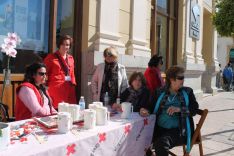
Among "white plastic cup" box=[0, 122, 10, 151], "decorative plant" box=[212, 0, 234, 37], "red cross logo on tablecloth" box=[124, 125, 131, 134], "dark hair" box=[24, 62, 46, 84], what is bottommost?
"red cross logo on tablecloth" box=[124, 125, 131, 134]

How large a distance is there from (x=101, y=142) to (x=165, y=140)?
972 millimetres

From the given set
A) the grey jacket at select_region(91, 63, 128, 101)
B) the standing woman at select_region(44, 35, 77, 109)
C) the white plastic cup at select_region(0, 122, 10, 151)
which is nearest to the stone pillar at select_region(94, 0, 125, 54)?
the grey jacket at select_region(91, 63, 128, 101)

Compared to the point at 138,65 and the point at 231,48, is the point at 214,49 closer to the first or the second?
the point at 138,65

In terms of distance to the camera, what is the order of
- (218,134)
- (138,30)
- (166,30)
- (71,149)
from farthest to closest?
(166,30)
(138,30)
(218,134)
(71,149)

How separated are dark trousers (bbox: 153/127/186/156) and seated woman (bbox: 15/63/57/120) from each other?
1181 mm

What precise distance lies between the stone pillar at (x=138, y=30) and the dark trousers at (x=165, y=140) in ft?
11.3

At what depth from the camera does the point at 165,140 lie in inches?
145

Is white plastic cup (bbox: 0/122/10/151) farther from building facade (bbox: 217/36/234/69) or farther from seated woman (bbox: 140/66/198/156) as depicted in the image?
building facade (bbox: 217/36/234/69)

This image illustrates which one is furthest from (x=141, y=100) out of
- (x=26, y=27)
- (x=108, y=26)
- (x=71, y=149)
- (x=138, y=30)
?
(x=138, y=30)

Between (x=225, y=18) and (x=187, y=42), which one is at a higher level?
(x=225, y=18)

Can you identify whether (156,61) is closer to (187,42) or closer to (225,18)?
(225,18)

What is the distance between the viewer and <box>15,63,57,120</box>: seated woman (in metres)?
3.31

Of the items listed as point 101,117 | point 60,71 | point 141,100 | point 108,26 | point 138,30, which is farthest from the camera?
point 138,30

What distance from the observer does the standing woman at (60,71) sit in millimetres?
4508
